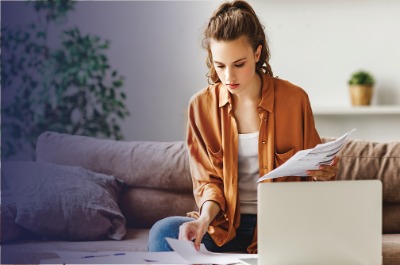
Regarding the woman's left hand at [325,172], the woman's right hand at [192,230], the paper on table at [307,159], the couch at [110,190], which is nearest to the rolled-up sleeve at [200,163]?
the woman's right hand at [192,230]

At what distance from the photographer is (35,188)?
2641mm

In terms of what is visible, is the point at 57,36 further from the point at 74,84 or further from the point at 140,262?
the point at 140,262

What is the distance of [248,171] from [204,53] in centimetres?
234

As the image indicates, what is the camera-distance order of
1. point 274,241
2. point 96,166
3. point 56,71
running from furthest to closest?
point 56,71 < point 96,166 < point 274,241

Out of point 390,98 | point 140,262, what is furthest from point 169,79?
point 140,262

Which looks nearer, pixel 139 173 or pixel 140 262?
pixel 140 262

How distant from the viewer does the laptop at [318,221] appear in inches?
53.0

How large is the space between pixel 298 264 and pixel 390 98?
9.50 feet

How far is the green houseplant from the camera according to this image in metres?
3.90

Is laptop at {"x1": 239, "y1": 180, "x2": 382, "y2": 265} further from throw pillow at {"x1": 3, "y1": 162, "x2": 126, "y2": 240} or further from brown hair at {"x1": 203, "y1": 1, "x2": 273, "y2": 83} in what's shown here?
throw pillow at {"x1": 3, "y1": 162, "x2": 126, "y2": 240}

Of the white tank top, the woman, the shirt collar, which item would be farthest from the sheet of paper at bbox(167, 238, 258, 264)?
the shirt collar

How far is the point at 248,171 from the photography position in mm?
1915

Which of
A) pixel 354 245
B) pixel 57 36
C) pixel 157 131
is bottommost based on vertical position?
pixel 157 131

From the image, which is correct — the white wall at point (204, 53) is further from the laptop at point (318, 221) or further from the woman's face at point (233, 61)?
the laptop at point (318, 221)
